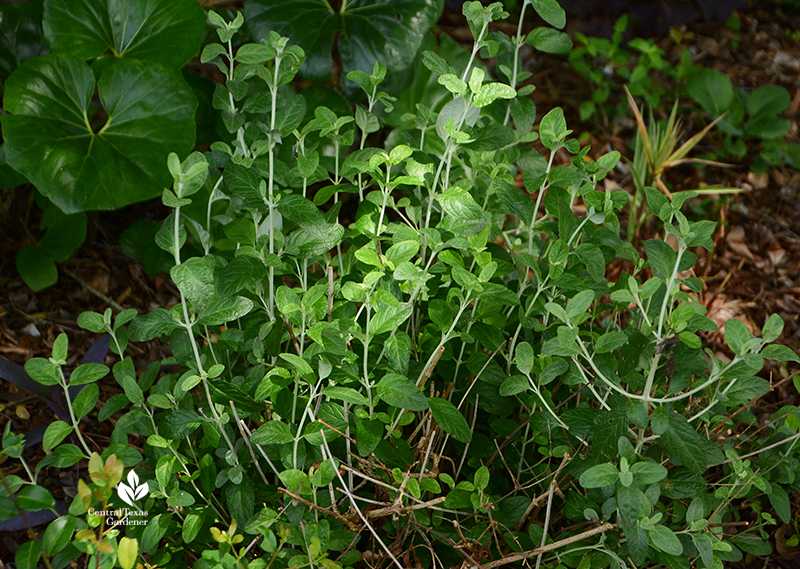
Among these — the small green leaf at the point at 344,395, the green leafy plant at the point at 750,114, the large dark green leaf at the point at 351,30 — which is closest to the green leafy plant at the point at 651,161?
the green leafy plant at the point at 750,114

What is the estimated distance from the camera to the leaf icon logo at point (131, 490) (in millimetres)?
940

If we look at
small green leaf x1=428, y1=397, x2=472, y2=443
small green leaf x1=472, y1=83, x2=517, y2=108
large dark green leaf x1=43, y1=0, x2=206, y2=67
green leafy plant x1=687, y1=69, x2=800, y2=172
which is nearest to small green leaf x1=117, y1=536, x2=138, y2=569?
small green leaf x1=428, y1=397, x2=472, y2=443

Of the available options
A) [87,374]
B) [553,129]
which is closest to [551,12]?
[553,129]

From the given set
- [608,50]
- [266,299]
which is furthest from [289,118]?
[608,50]

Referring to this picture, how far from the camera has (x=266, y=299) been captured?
3.54ft

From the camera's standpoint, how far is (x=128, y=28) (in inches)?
62.4

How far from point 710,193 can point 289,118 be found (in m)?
1.57

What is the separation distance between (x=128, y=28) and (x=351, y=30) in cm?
52

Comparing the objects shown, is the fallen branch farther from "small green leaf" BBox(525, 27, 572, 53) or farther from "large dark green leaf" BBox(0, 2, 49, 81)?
"large dark green leaf" BBox(0, 2, 49, 81)

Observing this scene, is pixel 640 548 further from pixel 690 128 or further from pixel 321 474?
pixel 690 128

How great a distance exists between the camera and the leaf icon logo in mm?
940

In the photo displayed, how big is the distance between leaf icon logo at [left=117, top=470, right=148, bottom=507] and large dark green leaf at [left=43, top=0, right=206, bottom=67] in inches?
38.1

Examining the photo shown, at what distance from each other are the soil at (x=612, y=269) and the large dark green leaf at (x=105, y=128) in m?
0.38

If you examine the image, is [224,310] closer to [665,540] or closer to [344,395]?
[344,395]
